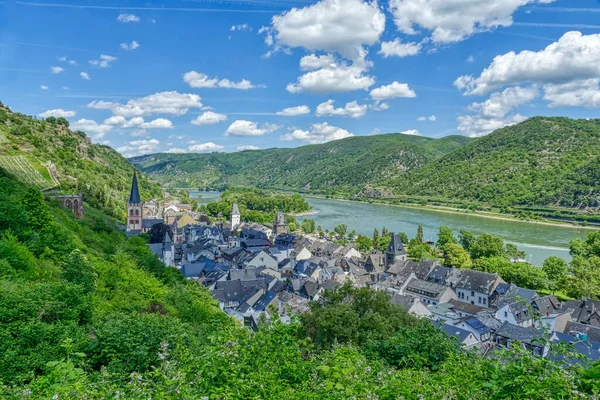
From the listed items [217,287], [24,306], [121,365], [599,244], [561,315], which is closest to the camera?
[121,365]

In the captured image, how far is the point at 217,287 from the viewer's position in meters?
29.1

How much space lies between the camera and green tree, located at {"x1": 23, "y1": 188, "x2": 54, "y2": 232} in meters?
14.6

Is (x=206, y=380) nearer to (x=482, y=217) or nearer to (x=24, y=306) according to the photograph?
(x=24, y=306)

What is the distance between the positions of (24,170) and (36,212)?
32.3 m

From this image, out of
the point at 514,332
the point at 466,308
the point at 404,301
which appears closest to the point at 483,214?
the point at 466,308

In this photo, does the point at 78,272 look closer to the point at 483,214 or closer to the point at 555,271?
the point at 555,271

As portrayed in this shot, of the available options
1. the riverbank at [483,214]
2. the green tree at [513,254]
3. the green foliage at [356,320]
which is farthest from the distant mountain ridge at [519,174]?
the green foliage at [356,320]

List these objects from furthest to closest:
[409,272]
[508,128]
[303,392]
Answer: [508,128], [409,272], [303,392]

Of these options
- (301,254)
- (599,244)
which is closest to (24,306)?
(301,254)

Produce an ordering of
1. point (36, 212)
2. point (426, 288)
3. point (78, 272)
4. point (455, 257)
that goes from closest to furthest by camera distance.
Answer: point (78, 272), point (36, 212), point (426, 288), point (455, 257)

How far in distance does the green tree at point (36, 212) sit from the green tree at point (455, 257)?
40081mm

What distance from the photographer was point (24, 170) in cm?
4038

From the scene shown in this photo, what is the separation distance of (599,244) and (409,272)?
24924 millimetres

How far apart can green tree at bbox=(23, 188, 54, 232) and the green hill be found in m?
108
